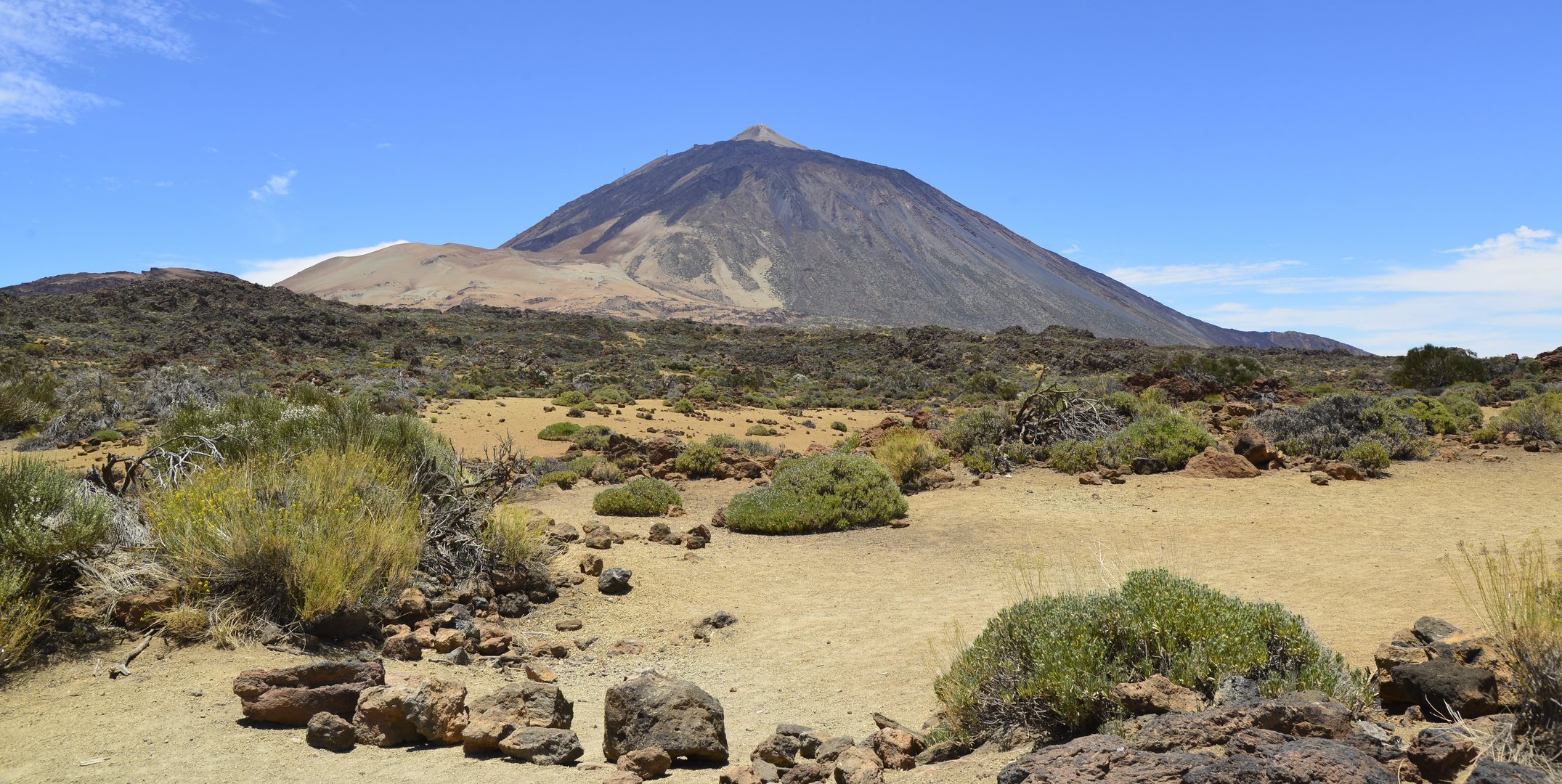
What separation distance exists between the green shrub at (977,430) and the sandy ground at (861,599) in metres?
1.51

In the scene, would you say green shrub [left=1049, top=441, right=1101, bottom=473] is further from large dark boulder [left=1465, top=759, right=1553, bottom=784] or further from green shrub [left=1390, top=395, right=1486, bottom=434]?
large dark boulder [left=1465, top=759, right=1553, bottom=784]

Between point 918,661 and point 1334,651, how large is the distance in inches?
87.5

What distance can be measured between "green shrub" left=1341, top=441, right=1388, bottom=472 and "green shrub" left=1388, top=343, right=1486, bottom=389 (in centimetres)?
1690

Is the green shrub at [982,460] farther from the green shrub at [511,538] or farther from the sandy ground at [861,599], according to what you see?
the green shrub at [511,538]

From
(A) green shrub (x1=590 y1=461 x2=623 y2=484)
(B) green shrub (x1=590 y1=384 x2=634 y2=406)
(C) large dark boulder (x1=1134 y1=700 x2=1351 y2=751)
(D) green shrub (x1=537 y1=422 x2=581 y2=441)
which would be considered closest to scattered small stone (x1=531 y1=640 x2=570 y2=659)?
(C) large dark boulder (x1=1134 y1=700 x2=1351 y2=751)

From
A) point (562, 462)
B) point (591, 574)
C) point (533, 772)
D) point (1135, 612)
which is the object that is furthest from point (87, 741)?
point (562, 462)

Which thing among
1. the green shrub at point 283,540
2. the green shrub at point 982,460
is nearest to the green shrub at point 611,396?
the green shrub at point 982,460

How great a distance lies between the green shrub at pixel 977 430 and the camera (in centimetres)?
1351

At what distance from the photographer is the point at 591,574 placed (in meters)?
7.19

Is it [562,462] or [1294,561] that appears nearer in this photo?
[1294,561]

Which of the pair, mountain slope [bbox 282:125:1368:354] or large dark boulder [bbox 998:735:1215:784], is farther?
mountain slope [bbox 282:125:1368:354]

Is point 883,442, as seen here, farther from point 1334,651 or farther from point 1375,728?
point 1375,728

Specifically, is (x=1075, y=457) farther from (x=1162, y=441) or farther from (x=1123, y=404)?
(x=1123, y=404)

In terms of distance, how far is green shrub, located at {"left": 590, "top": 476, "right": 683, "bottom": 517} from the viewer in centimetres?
1023
